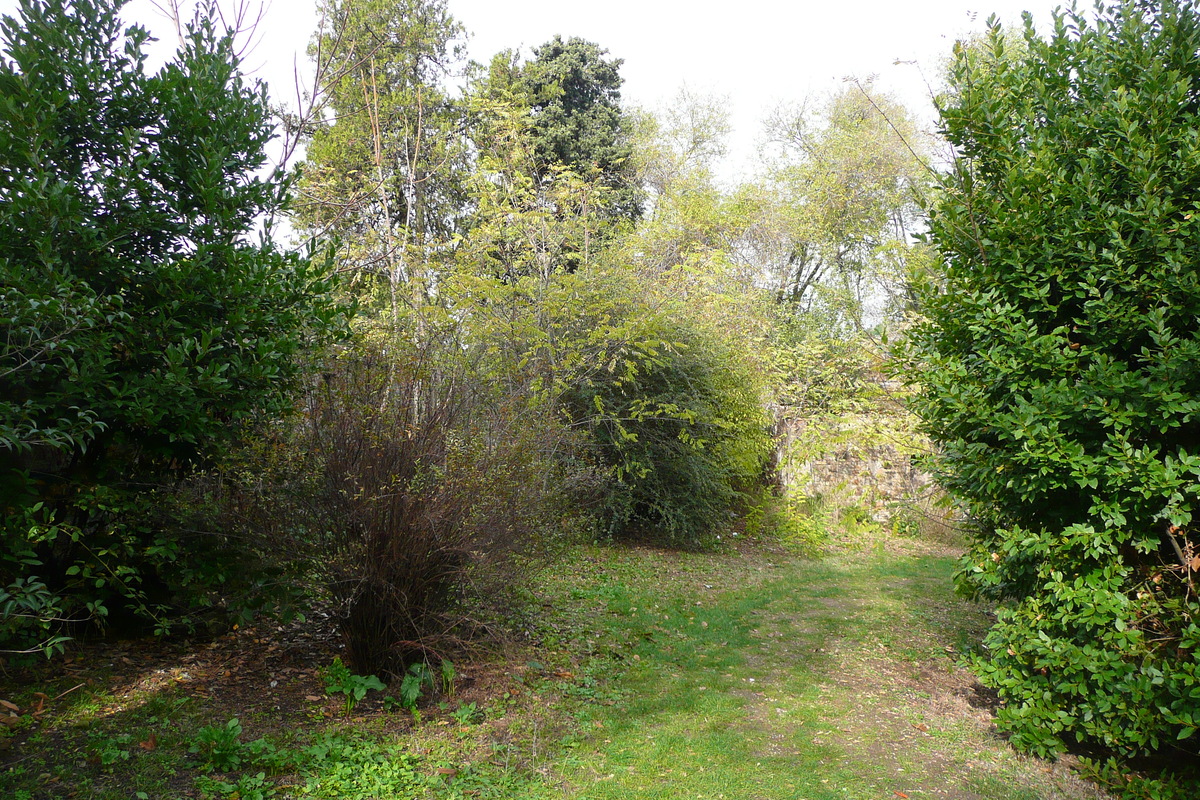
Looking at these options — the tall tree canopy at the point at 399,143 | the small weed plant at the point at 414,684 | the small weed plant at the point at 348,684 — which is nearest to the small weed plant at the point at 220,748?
the small weed plant at the point at 348,684

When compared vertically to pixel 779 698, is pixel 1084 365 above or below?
above

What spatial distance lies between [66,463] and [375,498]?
1836 mm

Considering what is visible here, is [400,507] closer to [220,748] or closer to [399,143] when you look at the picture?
[220,748]

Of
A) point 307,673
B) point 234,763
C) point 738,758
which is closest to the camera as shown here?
point 234,763

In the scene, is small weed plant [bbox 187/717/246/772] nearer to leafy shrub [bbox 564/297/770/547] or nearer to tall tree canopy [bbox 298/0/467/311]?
leafy shrub [bbox 564/297/770/547]

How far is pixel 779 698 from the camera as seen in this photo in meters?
5.67

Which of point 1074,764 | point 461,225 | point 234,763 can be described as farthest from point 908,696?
point 461,225

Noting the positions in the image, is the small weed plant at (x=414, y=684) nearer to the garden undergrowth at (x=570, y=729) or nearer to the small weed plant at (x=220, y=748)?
the garden undergrowth at (x=570, y=729)

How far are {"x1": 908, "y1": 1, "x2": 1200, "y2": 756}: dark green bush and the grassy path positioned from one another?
67cm

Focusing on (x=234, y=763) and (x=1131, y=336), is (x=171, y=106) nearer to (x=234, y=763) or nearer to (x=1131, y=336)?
(x=234, y=763)

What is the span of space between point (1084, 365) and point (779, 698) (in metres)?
3.19

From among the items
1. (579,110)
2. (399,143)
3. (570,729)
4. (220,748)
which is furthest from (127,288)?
(579,110)

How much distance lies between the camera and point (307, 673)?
199 inches

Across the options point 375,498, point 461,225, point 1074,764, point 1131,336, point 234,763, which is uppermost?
point 461,225
